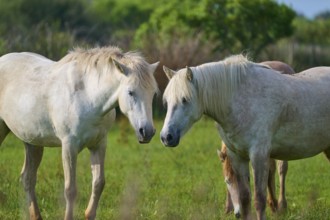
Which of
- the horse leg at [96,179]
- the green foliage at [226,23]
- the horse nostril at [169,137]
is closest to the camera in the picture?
the horse nostril at [169,137]

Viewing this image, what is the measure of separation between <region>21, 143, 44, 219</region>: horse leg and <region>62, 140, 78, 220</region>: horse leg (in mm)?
781

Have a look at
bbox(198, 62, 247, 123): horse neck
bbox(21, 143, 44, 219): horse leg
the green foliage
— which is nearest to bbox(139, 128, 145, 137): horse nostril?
bbox(198, 62, 247, 123): horse neck

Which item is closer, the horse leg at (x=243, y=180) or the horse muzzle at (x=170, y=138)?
the horse muzzle at (x=170, y=138)

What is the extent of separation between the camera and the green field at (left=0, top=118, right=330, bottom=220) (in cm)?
806

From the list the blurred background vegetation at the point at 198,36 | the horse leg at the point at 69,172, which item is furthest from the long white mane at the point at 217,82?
the blurred background vegetation at the point at 198,36

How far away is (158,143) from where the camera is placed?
15.6m

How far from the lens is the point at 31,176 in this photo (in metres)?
8.65

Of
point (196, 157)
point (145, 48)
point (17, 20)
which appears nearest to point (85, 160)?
point (196, 157)

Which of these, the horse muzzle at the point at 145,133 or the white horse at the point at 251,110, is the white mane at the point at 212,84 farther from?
the horse muzzle at the point at 145,133

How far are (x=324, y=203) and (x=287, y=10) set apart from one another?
1825 centimetres

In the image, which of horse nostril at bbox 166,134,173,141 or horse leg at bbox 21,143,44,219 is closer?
horse nostril at bbox 166,134,173,141

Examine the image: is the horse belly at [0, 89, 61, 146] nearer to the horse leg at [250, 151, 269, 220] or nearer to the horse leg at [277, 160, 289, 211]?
the horse leg at [250, 151, 269, 220]

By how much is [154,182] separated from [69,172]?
331 cm

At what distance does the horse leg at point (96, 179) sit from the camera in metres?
7.82
